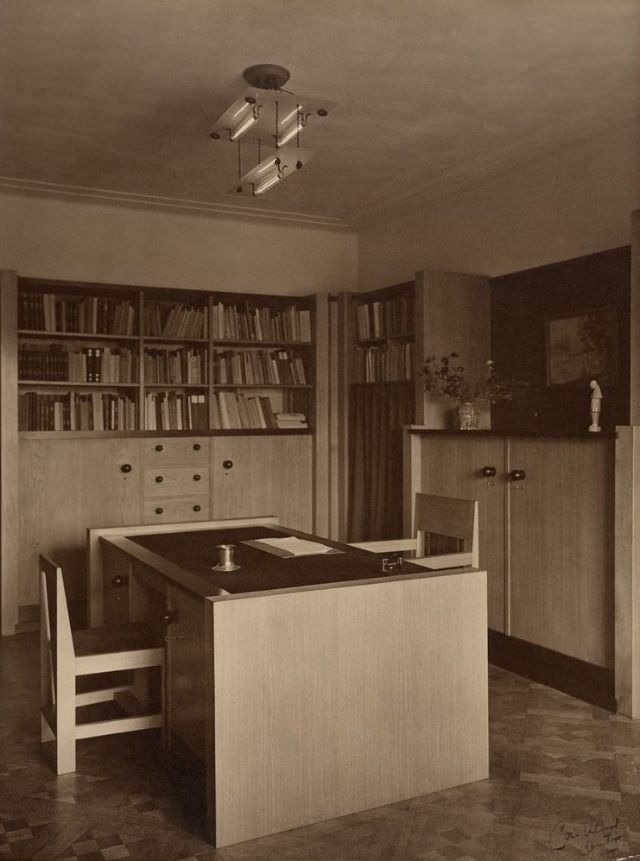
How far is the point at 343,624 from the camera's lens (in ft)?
9.07

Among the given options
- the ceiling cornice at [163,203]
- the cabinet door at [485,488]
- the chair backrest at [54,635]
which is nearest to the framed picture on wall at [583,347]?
the cabinet door at [485,488]

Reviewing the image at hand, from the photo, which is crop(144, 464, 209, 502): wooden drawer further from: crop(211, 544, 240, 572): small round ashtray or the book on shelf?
crop(211, 544, 240, 572): small round ashtray

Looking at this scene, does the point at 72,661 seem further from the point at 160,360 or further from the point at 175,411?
the point at 160,360

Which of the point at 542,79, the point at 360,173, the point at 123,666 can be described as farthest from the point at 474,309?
the point at 123,666

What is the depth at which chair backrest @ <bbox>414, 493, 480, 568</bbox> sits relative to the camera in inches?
152

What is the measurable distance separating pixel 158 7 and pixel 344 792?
299 centimetres


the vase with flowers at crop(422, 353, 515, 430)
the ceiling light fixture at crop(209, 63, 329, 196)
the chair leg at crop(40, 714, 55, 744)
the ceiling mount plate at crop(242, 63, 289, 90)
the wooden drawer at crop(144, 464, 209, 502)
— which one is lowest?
the chair leg at crop(40, 714, 55, 744)

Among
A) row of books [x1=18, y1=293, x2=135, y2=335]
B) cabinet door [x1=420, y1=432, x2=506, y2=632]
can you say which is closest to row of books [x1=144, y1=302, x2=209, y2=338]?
row of books [x1=18, y1=293, x2=135, y2=335]

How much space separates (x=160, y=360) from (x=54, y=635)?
10.1ft

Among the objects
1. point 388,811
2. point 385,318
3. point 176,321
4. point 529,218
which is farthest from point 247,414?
point 388,811

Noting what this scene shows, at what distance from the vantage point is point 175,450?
587 cm

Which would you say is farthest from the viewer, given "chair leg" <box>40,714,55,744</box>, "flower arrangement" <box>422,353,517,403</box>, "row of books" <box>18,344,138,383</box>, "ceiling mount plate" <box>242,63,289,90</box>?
"row of books" <box>18,344,138,383</box>

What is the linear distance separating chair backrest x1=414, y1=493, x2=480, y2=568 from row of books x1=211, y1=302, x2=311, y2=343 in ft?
8.14

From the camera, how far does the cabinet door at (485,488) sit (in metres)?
4.49
